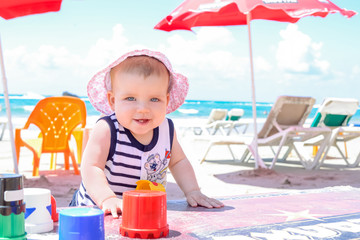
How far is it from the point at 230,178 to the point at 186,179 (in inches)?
171

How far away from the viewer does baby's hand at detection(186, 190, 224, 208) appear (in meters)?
1.62

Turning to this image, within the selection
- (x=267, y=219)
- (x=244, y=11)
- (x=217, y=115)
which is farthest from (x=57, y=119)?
(x=217, y=115)

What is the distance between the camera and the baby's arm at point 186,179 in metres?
1.67

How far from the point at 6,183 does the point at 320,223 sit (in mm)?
864

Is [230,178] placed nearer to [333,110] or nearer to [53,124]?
[53,124]

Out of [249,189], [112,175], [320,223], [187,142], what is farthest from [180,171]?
[187,142]

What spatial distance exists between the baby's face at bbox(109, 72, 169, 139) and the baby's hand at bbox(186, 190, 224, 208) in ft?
1.09

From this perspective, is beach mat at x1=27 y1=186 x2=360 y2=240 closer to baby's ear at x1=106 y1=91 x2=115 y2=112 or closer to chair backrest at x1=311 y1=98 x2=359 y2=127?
A: baby's ear at x1=106 y1=91 x2=115 y2=112

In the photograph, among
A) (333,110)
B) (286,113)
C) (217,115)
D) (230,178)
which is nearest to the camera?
(230,178)

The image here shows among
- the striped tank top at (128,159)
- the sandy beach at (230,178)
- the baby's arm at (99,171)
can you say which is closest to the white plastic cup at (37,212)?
the baby's arm at (99,171)

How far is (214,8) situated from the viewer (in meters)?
5.80

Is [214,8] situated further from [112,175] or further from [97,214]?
[97,214]

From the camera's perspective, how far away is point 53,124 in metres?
6.07

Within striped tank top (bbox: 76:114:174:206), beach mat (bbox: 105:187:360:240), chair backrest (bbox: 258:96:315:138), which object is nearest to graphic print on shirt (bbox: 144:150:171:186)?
striped tank top (bbox: 76:114:174:206)
